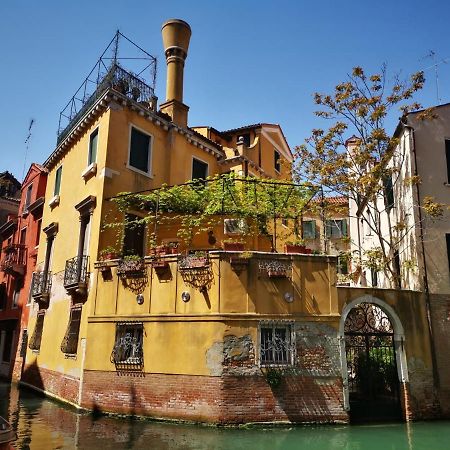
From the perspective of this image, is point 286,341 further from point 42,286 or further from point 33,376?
point 33,376

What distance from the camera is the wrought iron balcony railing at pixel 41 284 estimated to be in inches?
689

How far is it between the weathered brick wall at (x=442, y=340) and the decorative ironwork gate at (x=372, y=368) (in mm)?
1157

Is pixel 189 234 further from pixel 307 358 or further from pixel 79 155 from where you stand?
pixel 79 155

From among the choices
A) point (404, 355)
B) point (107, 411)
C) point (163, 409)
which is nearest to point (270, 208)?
point (404, 355)

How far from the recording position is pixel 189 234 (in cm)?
1361

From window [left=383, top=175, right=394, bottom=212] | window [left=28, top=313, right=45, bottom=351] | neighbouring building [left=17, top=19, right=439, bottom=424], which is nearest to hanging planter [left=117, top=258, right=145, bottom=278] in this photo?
neighbouring building [left=17, top=19, right=439, bottom=424]

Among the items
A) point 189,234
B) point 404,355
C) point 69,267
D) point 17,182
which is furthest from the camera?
point 17,182

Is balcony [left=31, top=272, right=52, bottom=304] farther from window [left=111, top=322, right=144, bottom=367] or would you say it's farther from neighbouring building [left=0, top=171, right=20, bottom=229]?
neighbouring building [left=0, top=171, right=20, bottom=229]

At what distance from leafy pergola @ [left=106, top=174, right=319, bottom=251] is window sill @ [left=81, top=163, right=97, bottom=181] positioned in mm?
1513

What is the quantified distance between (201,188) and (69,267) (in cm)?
519

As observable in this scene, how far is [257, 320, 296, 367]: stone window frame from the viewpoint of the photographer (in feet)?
36.4

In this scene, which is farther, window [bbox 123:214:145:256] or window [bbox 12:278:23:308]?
window [bbox 12:278:23:308]

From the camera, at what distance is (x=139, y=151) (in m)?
16.0

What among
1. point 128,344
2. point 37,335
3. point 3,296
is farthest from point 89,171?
point 3,296
